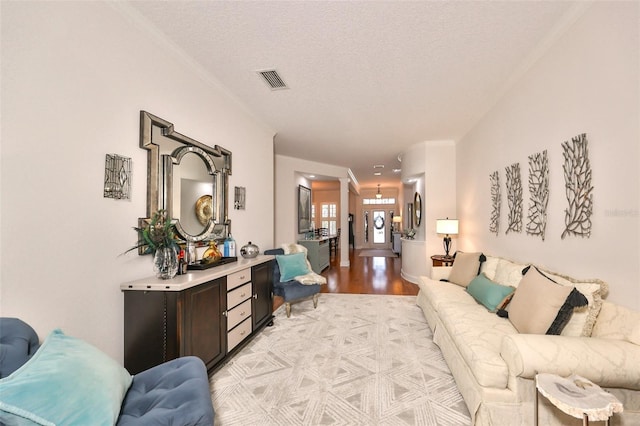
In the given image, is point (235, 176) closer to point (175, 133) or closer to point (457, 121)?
point (175, 133)

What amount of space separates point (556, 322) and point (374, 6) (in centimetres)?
258

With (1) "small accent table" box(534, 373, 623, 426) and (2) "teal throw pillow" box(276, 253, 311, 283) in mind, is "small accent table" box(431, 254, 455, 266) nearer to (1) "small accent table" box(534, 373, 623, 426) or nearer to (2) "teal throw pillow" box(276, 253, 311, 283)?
(2) "teal throw pillow" box(276, 253, 311, 283)

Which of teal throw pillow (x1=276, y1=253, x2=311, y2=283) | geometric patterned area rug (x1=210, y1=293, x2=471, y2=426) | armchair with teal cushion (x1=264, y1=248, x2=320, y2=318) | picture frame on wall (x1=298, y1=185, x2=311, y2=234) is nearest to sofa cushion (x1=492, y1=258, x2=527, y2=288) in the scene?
geometric patterned area rug (x1=210, y1=293, x2=471, y2=426)

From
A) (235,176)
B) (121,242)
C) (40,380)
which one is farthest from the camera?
(235,176)

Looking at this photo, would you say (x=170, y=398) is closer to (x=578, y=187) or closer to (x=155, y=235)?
(x=155, y=235)

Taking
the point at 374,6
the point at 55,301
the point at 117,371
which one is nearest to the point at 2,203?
the point at 55,301

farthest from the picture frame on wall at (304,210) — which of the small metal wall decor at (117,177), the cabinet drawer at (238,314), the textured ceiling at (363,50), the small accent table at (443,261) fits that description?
the small metal wall decor at (117,177)

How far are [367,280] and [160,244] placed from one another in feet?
15.9

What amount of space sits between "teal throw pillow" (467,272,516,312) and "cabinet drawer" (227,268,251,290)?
8.11ft

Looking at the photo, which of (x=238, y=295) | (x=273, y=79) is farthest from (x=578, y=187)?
(x=238, y=295)

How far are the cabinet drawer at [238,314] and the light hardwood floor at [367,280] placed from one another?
138 cm

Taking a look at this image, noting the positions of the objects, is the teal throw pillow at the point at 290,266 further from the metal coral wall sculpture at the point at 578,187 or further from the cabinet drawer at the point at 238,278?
the metal coral wall sculpture at the point at 578,187

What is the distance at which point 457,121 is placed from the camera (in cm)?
423

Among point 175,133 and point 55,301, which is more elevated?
point 175,133
